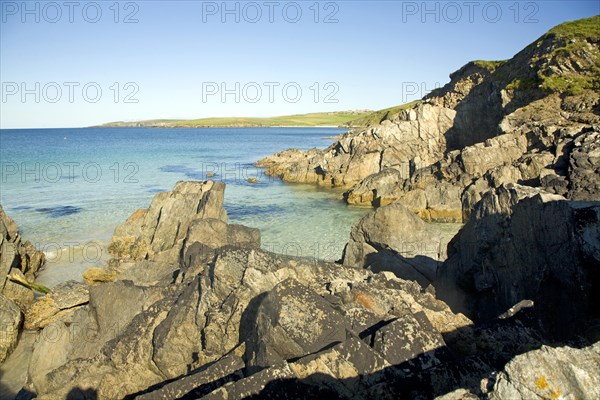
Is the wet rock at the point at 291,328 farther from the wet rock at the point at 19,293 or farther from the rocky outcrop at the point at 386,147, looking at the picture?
the rocky outcrop at the point at 386,147

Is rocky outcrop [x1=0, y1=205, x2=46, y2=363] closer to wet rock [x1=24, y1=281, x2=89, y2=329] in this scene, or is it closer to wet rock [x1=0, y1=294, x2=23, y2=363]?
wet rock [x1=0, y1=294, x2=23, y2=363]

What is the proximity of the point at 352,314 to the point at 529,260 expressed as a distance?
6273 millimetres

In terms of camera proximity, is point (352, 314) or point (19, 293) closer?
point (352, 314)

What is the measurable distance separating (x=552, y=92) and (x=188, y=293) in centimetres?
4232

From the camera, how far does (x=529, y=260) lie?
12.1 meters

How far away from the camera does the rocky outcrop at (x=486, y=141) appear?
30.0 m

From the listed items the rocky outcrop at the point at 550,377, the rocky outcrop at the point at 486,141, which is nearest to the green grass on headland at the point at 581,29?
the rocky outcrop at the point at 486,141

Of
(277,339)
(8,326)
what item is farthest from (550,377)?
(8,326)

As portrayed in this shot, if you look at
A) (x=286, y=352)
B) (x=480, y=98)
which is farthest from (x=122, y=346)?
(x=480, y=98)

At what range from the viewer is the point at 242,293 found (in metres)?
10.5

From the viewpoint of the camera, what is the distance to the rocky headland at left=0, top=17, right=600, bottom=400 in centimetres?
717

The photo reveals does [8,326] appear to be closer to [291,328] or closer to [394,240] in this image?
[291,328]

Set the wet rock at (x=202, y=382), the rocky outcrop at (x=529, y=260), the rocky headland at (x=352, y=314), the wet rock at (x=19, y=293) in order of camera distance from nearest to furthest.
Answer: the rocky headland at (x=352, y=314) < the wet rock at (x=202, y=382) < the rocky outcrop at (x=529, y=260) < the wet rock at (x=19, y=293)

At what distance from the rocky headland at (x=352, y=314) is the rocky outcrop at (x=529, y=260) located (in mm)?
43
